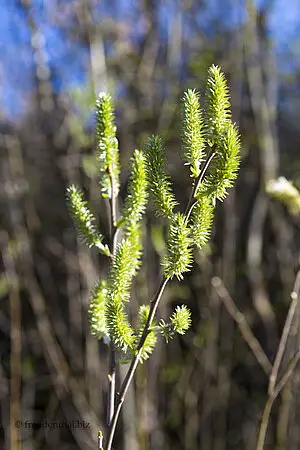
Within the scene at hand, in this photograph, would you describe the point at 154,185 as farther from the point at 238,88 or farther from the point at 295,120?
the point at 295,120

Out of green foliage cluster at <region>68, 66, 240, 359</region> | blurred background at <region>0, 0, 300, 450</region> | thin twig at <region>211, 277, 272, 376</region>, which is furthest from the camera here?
blurred background at <region>0, 0, 300, 450</region>

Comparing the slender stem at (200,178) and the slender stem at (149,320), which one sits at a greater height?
the slender stem at (200,178)

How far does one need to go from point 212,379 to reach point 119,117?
1.32 m

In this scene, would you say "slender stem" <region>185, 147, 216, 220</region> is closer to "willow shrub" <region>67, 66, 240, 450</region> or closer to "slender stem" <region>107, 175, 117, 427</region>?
"willow shrub" <region>67, 66, 240, 450</region>

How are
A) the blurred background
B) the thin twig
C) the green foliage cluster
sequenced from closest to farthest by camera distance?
the green foliage cluster, the thin twig, the blurred background

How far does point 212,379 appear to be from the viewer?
7.34 ft

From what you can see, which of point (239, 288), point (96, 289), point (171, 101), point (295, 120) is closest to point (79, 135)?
point (171, 101)

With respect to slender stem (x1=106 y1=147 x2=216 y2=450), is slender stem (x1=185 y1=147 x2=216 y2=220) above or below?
above

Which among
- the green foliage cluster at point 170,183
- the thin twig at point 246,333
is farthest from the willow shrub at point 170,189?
the thin twig at point 246,333

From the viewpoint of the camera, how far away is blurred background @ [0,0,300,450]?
6.64ft

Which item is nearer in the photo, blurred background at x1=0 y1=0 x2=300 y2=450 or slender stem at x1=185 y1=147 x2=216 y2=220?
slender stem at x1=185 y1=147 x2=216 y2=220

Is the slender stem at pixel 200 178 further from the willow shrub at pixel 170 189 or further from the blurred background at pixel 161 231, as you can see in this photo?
the blurred background at pixel 161 231

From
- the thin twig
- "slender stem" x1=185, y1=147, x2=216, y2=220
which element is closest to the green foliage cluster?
"slender stem" x1=185, y1=147, x2=216, y2=220

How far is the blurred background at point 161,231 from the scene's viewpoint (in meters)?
2.02
